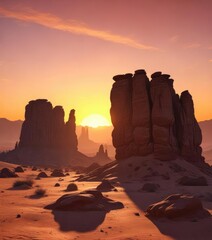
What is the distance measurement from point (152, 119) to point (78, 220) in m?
29.8

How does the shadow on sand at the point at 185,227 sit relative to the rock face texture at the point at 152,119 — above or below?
below

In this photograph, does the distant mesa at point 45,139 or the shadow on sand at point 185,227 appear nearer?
the shadow on sand at point 185,227

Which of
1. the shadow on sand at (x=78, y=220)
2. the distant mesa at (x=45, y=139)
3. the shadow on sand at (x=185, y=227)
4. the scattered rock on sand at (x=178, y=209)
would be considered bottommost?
the shadow on sand at (x=78, y=220)

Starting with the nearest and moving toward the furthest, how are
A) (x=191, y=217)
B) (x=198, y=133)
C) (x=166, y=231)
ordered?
(x=166, y=231) → (x=191, y=217) → (x=198, y=133)

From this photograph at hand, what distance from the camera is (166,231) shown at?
40.2 ft

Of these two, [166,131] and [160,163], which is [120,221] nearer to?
[160,163]

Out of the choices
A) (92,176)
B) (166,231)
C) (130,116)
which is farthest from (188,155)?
(166,231)

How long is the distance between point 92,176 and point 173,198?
26355 mm

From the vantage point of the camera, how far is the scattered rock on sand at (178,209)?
1405 centimetres

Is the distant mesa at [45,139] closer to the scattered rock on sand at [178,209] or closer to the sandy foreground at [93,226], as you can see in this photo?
the sandy foreground at [93,226]

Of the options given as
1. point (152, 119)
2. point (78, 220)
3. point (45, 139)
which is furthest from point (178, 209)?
point (45, 139)

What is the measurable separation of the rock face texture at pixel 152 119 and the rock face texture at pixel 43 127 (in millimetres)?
72855

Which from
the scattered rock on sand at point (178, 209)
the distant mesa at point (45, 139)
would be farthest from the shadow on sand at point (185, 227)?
the distant mesa at point (45, 139)

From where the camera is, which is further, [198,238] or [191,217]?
[191,217]
